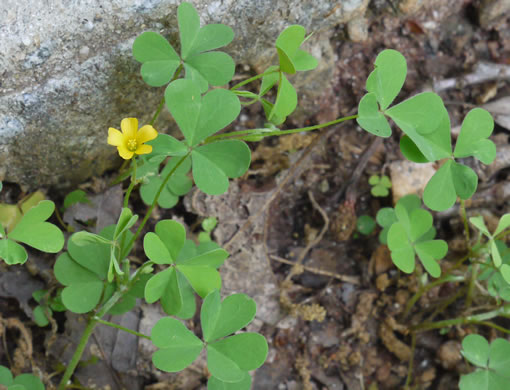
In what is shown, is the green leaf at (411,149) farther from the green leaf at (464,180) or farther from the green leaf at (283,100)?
the green leaf at (283,100)

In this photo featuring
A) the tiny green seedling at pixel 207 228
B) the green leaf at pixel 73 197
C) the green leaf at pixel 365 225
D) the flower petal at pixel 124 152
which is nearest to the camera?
the flower petal at pixel 124 152

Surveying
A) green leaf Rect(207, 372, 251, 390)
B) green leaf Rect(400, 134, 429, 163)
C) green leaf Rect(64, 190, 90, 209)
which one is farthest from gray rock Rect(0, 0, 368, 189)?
green leaf Rect(207, 372, 251, 390)

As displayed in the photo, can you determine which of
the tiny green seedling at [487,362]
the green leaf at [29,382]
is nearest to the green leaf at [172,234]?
the green leaf at [29,382]

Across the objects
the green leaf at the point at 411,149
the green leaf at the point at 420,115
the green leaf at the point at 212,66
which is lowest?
the green leaf at the point at 411,149

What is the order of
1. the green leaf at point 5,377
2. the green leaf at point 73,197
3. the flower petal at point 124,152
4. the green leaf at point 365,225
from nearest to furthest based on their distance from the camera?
the flower petal at point 124,152
the green leaf at point 5,377
the green leaf at point 73,197
the green leaf at point 365,225

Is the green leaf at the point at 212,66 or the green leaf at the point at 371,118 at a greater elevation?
the green leaf at the point at 212,66

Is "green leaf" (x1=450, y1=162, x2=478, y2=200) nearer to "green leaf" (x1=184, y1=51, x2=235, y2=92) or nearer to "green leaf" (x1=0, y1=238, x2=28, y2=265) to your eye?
"green leaf" (x1=184, y1=51, x2=235, y2=92)

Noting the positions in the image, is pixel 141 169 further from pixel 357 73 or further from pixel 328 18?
pixel 357 73
